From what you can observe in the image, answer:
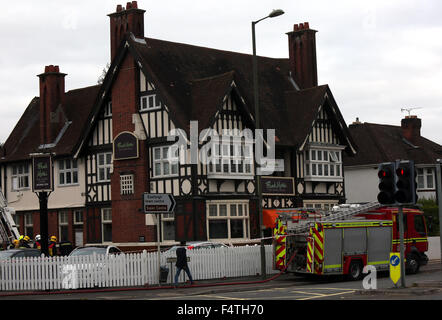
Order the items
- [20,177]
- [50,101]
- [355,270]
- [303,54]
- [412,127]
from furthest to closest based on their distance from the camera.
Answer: [412,127], [20,177], [303,54], [50,101], [355,270]

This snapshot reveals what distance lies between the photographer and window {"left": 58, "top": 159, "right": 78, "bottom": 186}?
4628 cm

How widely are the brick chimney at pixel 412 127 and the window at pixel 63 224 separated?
89.6ft

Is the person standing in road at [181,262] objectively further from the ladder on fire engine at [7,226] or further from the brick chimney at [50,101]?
the brick chimney at [50,101]

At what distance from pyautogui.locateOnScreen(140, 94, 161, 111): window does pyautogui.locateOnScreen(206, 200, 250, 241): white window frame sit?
5.74m

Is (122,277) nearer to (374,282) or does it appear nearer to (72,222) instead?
(374,282)

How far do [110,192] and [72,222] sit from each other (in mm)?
4072

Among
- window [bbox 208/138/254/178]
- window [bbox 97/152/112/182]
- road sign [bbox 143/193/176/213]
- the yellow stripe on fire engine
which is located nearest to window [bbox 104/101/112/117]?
window [bbox 97/152/112/182]

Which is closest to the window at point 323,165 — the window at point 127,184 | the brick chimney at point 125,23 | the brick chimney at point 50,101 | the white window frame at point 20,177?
the window at point 127,184

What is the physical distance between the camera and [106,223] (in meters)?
43.9

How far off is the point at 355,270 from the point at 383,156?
29540mm

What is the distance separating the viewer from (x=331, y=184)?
155ft

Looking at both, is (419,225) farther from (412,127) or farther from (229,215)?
(412,127)

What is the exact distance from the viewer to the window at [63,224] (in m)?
46.6

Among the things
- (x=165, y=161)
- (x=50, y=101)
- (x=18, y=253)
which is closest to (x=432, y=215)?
(x=165, y=161)
